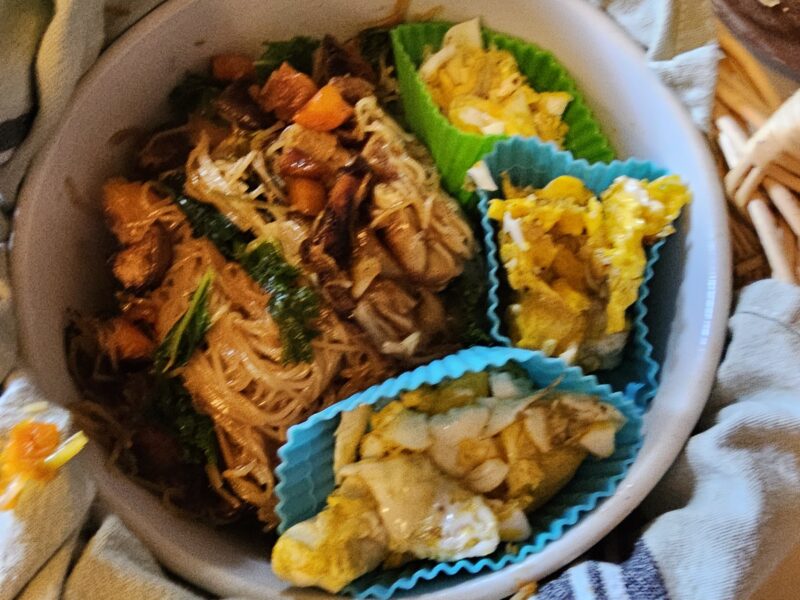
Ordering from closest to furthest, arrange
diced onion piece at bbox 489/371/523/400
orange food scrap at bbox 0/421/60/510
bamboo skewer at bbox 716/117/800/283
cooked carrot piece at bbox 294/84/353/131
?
orange food scrap at bbox 0/421/60/510, bamboo skewer at bbox 716/117/800/283, diced onion piece at bbox 489/371/523/400, cooked carrot piece at bbox 294/84/353/131

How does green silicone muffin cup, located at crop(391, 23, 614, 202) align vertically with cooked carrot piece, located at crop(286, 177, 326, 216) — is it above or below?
above

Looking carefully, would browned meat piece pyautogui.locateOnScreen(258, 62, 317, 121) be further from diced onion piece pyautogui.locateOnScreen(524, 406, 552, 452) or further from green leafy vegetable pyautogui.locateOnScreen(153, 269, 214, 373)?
diced onion piece pyautogui.locateOnScreen(524, 406, 552, 452)

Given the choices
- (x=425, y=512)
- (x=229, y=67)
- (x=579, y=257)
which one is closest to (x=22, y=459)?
(x=425, y=512)

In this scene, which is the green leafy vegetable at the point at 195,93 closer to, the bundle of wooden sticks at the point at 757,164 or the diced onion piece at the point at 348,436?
the diced onion piece at the point at 348,436

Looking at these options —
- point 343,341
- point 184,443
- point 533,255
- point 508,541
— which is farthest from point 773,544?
point 184,443

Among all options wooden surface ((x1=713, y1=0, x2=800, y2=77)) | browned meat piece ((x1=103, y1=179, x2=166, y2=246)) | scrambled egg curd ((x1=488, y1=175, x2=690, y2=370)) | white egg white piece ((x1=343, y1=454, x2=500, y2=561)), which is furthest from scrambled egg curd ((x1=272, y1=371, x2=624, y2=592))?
wooden surface ((x1=713, y1=0, x2=800, y2=77))

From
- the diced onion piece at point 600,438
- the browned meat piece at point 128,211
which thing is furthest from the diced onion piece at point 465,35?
the diced onion piece at point 600,438

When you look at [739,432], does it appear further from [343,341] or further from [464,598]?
[343,341]
